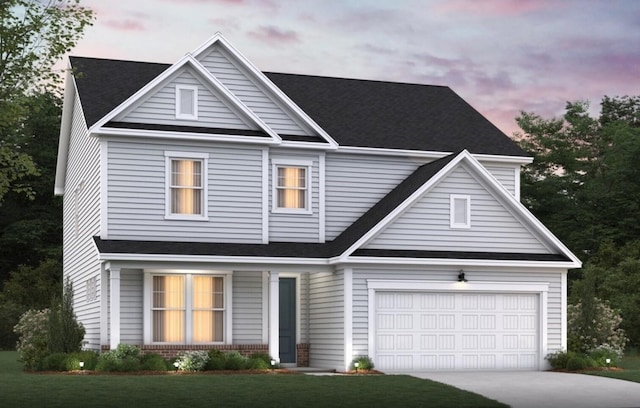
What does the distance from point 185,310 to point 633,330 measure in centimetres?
2310

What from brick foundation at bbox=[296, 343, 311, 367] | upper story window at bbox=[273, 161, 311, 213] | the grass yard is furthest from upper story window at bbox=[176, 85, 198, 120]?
the grass yard

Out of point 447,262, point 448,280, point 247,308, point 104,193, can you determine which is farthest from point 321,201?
point 104,193

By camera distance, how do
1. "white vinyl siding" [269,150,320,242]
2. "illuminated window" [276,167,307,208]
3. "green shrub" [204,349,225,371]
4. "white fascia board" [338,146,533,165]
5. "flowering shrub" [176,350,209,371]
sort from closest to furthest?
"flowering shrub" [176,350,209,371] → "green shrub" [204,349,225,371] → "white vinyl siding" [269,150,320,242] → "illuminated window" [276,167,307,208] → "white fascia board" [338,146,533,165]

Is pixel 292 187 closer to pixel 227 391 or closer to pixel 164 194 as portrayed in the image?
pixel 164 194

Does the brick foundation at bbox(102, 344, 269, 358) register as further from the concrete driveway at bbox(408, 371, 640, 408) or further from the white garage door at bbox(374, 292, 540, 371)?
the concrete driveway at bbox(408, 371, 640, 408)

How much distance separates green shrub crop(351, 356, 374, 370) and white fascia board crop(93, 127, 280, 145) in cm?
664

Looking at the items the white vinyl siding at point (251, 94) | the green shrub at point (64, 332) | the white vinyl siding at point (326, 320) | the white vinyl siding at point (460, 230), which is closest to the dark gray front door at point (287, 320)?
the white vinyl siding at point (326, 320)

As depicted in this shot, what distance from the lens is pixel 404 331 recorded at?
2964 centimetres

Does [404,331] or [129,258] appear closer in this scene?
[129,258]

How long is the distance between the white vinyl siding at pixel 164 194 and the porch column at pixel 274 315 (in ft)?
5.45

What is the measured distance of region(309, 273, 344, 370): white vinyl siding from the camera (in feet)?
96.4

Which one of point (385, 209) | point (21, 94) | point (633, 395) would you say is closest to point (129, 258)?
point (21, 94)

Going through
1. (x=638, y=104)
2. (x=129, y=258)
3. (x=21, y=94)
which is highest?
(x=638, y=104)

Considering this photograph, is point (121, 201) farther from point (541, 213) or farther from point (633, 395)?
point (541, 213)
